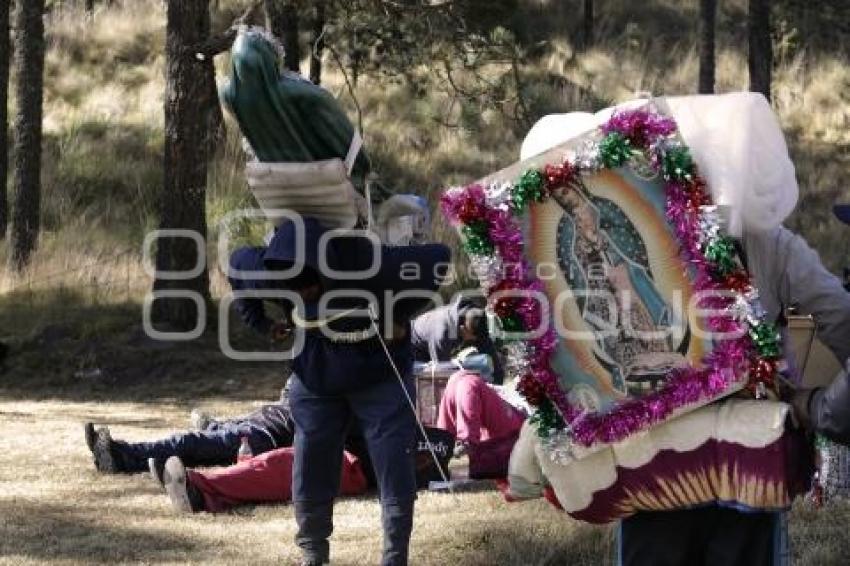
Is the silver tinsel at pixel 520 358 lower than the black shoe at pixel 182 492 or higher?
higher

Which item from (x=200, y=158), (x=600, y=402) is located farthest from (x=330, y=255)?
(x=200, y=158)

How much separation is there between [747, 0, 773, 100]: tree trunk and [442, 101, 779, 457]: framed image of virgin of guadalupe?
Answer: 17.0 meters

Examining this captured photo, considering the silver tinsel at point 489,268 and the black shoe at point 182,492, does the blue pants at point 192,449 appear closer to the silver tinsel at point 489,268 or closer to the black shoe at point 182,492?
the black shoe at point 182,492

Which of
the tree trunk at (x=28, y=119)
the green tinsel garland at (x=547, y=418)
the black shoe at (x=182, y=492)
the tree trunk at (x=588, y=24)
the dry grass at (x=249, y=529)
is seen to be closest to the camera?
the green tinsel garland at (x=547, y=418)

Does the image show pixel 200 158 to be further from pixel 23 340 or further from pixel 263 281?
pixel 263 281

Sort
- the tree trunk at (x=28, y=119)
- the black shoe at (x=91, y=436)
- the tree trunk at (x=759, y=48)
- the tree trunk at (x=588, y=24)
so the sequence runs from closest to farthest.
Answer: the black shoe at (x=91, y=436)
the tree trunk at (x=28, y=119)
the tree trunk at (x=759, y=48)
the tree trunk at (x=588, y=24)

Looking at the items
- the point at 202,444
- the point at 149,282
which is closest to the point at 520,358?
the point at 202,444

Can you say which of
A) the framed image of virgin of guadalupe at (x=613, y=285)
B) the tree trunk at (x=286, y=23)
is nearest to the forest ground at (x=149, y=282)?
the tree trunk at (x=286, y=23)

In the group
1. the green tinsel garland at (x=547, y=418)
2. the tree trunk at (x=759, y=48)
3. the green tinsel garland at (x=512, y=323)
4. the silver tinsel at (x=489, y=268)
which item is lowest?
the green tinsel garland at (x=547, y=418)

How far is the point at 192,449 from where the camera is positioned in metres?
7.61

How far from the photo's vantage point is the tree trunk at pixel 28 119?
15.9 metres

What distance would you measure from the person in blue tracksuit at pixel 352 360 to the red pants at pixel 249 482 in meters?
1.49

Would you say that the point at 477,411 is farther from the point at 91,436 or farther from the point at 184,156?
the point at 184,156

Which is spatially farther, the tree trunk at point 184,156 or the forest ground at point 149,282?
the tree trunk at point 184,156
